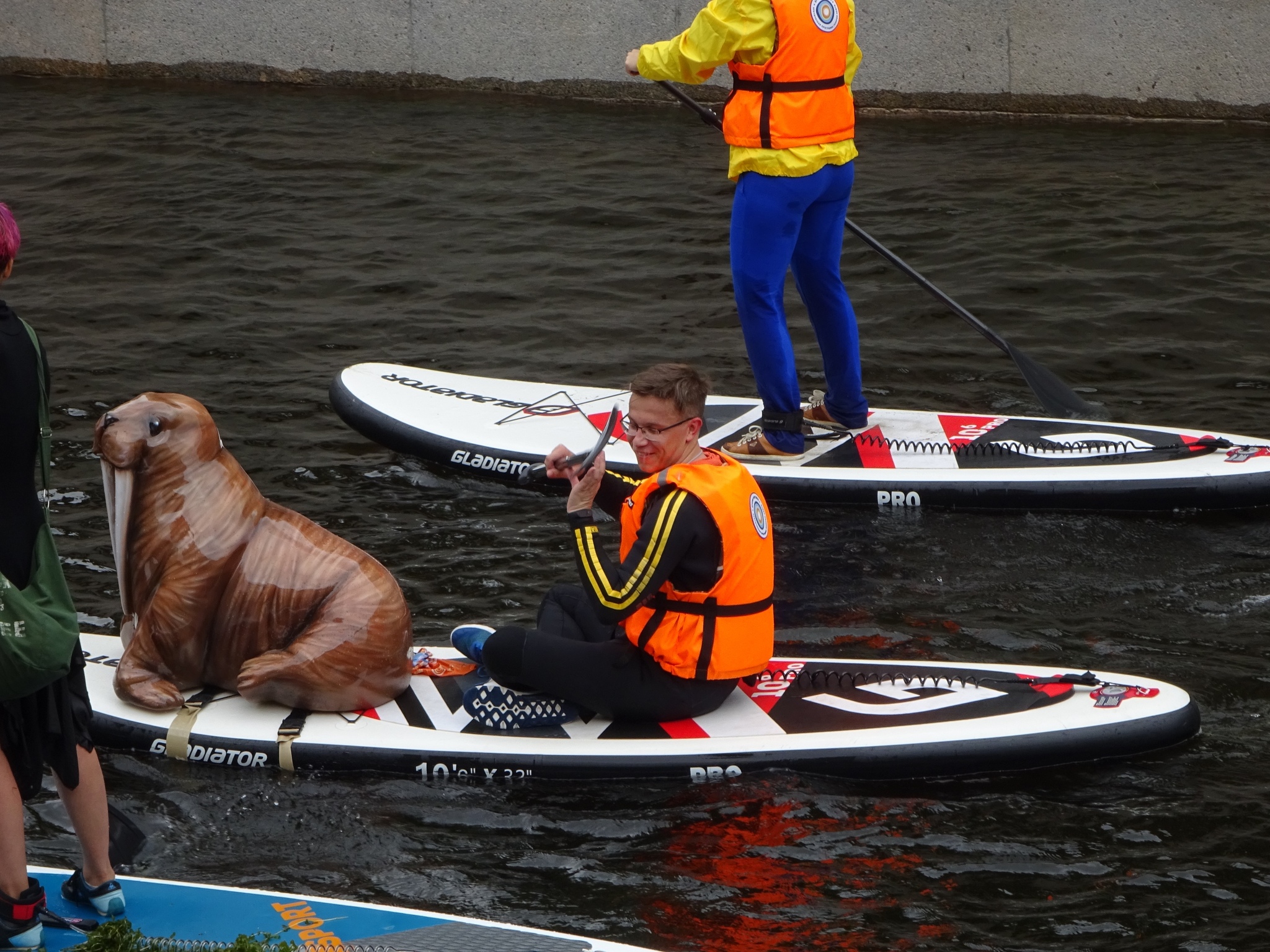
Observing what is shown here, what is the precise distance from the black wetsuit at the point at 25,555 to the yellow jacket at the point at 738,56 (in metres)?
3.15

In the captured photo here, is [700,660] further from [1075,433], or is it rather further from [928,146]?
[928,146]

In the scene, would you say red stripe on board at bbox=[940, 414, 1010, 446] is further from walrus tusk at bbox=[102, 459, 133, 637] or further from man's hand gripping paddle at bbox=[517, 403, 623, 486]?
walrus tusk at bbox=[102, 459, 133, 637]

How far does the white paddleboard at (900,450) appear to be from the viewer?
18.7 feet

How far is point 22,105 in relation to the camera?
11812 millimetres

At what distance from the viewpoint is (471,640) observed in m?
4.27

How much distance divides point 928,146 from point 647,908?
27.8ft

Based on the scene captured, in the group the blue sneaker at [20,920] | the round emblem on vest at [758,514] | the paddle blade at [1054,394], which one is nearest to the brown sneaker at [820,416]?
the paddle blade at [1054,394]

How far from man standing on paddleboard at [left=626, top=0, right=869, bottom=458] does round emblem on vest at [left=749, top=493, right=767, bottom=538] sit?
2.02 metres

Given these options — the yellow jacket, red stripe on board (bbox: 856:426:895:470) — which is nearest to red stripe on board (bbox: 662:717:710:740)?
red stripe on board (bbox: 856:426:895:470)

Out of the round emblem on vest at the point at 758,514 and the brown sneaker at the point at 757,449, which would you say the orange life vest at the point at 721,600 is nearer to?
the round emblem on vest at the point at 758,514

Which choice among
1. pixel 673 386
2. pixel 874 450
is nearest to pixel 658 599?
pixel 673 386

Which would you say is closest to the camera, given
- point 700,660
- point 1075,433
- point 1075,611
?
point 700,660

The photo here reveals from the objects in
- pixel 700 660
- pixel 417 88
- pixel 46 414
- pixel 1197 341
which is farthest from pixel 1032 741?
pixel 417 88

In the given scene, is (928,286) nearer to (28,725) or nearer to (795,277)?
(795,277)
